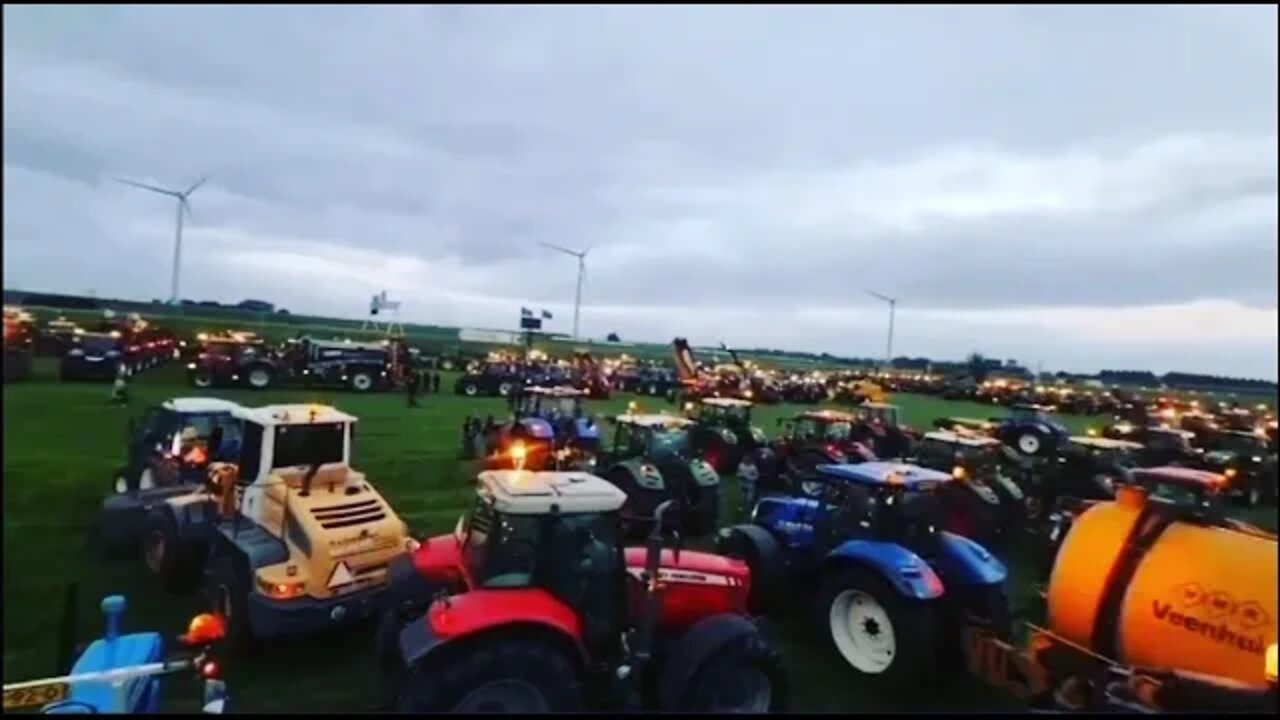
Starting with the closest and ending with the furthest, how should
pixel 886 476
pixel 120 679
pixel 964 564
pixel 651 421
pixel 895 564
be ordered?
pixel 120 679 → pixel 895 564 → pixel 964 564 → pixel 886 476 → pixel 651 421

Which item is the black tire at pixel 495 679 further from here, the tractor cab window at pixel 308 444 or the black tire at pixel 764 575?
the black tire at pixel 764 575

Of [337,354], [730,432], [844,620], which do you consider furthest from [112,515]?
[337,354]

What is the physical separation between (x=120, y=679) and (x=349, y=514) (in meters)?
2.64

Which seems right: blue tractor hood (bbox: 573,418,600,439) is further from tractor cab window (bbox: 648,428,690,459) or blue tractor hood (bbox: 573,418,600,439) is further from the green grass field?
the green grass field

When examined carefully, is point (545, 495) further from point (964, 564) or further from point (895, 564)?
point (964, 564)

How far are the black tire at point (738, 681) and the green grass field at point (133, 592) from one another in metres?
0.74

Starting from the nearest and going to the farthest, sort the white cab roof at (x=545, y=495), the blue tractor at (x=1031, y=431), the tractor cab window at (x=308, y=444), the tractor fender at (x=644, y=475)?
1. the white cab roof at (x=545, y=495)
2. the tractor cab window at (x=308, y=444)
3. the tractor fender at (x=644, y=475)
4. the blue tractor at (x=1031, y=431)

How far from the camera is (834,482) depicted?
24.7ft

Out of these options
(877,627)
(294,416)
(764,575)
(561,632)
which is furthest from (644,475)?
(561,632)

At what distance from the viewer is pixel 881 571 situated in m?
6.21

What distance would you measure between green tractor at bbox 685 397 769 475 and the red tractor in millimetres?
10171

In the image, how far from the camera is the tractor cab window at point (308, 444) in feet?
22.1

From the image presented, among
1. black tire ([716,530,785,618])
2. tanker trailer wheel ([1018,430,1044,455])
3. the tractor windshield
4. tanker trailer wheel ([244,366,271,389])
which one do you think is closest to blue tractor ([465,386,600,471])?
the tractor windshield

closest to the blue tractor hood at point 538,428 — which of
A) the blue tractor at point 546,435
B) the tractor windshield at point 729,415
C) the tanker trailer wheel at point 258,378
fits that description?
the blue tractor at point 546,435
